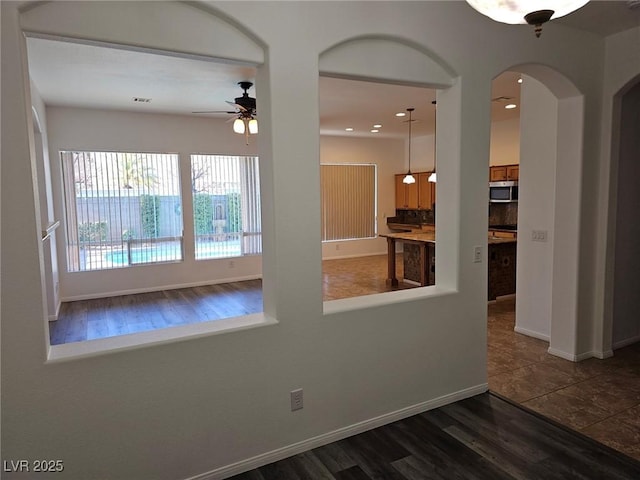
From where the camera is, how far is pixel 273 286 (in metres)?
2.41

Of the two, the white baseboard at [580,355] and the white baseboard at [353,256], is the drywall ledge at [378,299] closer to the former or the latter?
the white baseboard at [580,355]

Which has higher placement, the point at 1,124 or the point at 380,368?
the point at 1,124

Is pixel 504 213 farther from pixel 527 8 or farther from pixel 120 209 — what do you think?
pixel 527 8

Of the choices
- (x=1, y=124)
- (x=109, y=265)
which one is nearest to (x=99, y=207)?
(x=109, y=265)

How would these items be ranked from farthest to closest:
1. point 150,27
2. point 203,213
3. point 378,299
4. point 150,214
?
point 203,213, point 150,214, point 378,299, point 150,27

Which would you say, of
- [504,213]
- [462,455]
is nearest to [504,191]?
[504,213]

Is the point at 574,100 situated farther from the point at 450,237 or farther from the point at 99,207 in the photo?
the point at 99,207

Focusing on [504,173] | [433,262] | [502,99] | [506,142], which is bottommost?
[433,262]

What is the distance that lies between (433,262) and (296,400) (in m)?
4.27

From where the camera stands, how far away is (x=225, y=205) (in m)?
7.59

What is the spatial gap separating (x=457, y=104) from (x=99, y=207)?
5810mm

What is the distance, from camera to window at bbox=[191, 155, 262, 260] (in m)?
7.34

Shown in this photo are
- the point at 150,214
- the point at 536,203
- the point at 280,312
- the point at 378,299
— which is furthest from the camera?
the point at 150,214

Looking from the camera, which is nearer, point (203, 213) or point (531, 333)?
point (531, 333)
